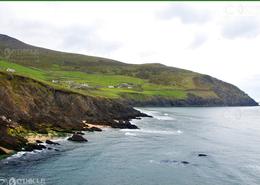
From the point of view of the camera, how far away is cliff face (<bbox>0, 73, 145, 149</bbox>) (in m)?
75.7

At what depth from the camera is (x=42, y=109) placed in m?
92.1

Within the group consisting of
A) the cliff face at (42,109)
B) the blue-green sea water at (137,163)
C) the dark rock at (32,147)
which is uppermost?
the cliff face at (42,109)

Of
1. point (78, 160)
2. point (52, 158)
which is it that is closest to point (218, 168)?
point (78, 160)

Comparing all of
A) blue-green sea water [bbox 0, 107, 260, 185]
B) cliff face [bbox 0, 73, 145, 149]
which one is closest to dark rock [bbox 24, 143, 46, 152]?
cliff face [bbox 0, 73, 145, 149]

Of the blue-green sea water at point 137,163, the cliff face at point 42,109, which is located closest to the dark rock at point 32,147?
the cliff face at point 42,109

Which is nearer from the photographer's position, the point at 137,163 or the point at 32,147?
the point at 137,163

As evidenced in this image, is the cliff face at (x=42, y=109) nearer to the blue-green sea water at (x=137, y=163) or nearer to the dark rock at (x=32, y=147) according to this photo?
the dark rock at (x=32, y=147)

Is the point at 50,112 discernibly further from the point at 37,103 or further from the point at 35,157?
the point at 35,157

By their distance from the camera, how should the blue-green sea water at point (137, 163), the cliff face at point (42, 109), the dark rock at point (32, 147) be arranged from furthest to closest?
the cliff face at point (42, 109) < the dark rock at point (32, 147) < the blue-green sea water at point (137, 163)

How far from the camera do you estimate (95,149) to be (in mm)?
65438

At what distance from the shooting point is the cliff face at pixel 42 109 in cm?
7569

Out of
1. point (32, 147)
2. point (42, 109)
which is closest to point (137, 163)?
point (32, 147)

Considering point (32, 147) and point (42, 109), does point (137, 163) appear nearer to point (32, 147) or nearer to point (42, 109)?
point (32, 147)

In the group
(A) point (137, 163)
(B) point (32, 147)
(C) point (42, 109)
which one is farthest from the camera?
(C) point (42, 109)
